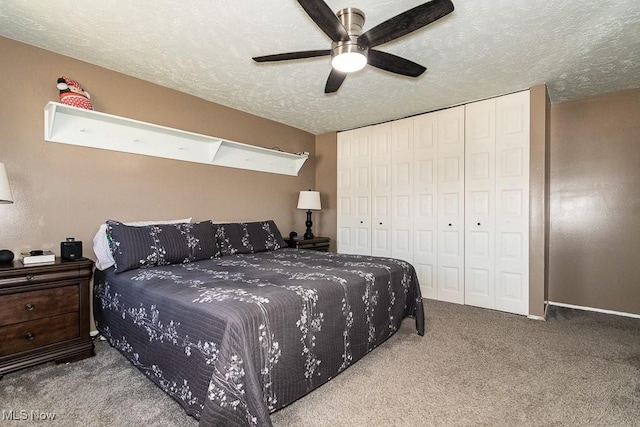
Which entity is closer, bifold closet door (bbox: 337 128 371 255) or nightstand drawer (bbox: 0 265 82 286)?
nightstand drawer (bbox: 0 265 82 286)

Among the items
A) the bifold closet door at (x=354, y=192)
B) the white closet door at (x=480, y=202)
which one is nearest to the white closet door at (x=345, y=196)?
the bifold closet door at (x=354, y=192)

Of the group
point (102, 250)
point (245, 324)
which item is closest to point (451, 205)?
point (245, 324)

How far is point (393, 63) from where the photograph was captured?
2051mm

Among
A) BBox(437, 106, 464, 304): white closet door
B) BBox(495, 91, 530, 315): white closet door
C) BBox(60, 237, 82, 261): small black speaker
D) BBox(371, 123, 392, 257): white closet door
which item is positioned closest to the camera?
BBox(60, 237, 82, 261): small black speaker

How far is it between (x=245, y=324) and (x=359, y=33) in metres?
1.81

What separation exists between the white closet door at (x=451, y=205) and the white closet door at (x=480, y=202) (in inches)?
2.7

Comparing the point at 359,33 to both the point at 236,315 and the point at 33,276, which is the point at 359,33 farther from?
the point at 33,276

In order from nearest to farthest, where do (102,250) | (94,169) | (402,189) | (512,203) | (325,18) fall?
(325,18)
(102,250)
(94,169)
(512,203)
(402,189)

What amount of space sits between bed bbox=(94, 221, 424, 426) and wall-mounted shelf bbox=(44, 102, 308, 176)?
2.89ft

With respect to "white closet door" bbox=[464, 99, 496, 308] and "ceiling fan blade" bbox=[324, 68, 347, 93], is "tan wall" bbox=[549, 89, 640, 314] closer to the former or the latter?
"white closet door" bbox=[464, 99, 496, 308]

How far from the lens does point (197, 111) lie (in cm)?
342

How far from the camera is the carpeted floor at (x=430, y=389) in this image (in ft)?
5.17

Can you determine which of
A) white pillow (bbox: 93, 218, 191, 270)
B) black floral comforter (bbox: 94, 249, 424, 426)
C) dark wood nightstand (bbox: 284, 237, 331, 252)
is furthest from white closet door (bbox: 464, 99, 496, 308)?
white pillow (bbox: 93, 218, 191, 270)

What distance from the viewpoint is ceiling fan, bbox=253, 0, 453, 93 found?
59.8 inches
